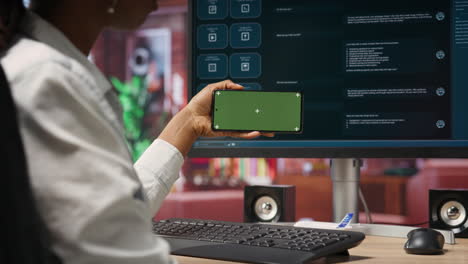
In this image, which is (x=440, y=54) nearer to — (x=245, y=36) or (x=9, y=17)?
(x=245, y=36)

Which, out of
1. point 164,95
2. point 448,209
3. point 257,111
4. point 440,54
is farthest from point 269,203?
point 164,95

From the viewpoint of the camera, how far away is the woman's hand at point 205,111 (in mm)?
1269

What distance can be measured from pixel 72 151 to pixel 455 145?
3.08ft

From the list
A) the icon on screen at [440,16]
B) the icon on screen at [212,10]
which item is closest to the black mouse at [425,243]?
the icon on screen at [440,16]

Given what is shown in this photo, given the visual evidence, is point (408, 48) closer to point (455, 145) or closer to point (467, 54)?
point (467, 54)

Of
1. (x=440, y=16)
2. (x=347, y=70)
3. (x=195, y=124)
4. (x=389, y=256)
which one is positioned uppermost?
(x=440, y=16)

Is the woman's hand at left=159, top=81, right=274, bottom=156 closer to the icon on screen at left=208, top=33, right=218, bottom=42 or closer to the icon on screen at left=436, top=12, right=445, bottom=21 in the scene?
the icon on screen at left=208, top=33, right=218, bottom=42

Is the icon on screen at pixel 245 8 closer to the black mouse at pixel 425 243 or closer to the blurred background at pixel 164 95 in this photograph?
the black mouse at pixel 425 243

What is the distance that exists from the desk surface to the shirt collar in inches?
16.4

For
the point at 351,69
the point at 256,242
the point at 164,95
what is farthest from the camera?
the point at 164,95

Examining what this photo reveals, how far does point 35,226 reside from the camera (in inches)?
20.0

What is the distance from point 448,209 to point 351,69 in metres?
0.36

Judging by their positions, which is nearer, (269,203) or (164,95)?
(269,203)

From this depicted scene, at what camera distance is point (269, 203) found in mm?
1407
